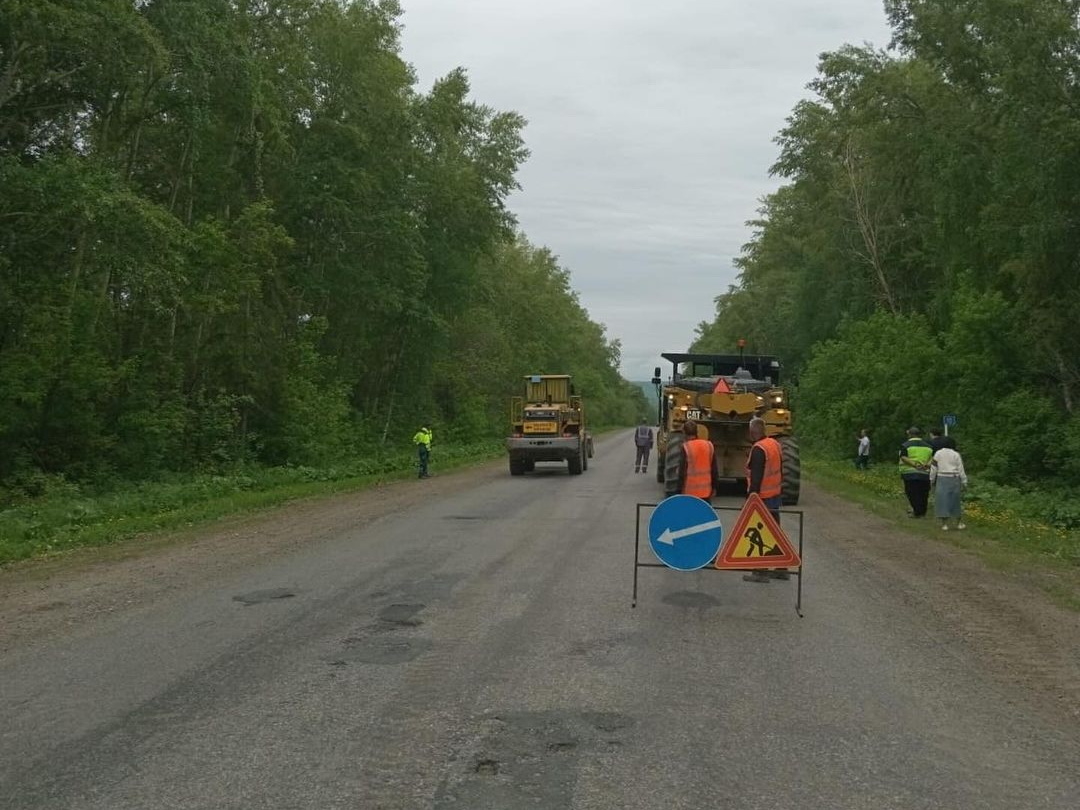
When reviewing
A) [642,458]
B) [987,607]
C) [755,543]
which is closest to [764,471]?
[755,543]

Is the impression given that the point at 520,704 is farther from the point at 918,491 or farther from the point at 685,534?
the point at 918,491

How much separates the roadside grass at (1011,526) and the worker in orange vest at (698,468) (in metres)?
3.68

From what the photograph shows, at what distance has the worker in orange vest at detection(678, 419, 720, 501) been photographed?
33.0 ft

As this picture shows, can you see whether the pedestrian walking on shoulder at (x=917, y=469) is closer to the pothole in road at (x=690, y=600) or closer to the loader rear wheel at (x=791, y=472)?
the loader rear wheel at (x=791, y=472)

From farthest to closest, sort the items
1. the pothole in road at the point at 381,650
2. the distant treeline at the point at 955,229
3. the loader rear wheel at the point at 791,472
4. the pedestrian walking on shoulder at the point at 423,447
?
1. the pedestrian walking on shoulder at the point at 423,447
2. the distant treeline at the point at 955,229
3. the loader rear wheel at the point at 791,472
4. the pothole in road at the point at 381,650

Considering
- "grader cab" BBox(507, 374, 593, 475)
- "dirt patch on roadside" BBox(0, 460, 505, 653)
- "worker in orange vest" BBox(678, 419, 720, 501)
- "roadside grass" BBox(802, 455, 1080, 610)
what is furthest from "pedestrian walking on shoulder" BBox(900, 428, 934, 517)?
"grader cab" BBox(507, 374, 593, 475)

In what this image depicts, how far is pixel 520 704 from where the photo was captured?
584cm

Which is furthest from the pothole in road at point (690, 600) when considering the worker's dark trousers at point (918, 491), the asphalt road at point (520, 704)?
the worker's dark trousers at point (918, 491)

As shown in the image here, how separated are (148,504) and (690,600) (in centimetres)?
1254

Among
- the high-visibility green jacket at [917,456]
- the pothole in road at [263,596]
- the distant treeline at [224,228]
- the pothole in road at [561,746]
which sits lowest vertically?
the pothole in road at [263,596]

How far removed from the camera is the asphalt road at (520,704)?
4.59 meters

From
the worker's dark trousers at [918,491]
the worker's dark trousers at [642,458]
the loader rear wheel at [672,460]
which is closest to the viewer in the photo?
the worker's dark trousers at [918,491]

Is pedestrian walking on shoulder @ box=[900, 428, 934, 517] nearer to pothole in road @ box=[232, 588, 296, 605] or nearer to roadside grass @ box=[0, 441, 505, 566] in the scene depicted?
pothole in road @ box=[232, 588, 296, 605]

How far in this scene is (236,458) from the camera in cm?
2822
